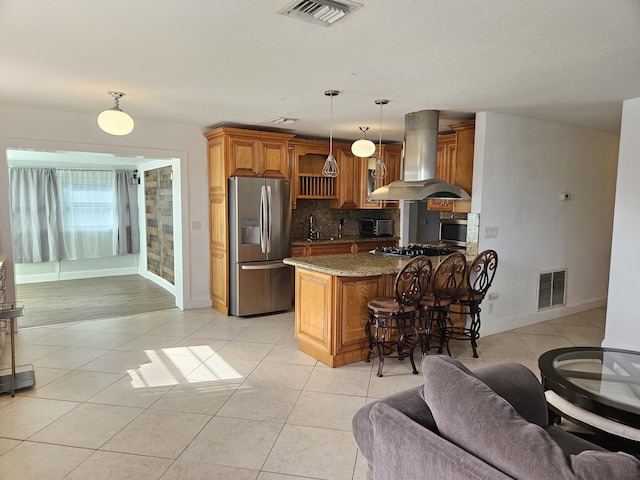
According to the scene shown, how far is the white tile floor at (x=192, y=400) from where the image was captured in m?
2.34

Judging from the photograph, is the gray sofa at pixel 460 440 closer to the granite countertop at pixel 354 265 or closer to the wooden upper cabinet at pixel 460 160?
the granite countertop at pixel 354 265

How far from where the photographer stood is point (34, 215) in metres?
7.32

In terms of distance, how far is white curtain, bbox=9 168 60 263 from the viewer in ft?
23.6

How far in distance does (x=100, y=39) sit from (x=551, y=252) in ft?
17.0

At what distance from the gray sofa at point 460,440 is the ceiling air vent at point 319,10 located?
65.0 inches

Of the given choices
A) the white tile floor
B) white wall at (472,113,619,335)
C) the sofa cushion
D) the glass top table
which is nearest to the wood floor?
the white tile floor

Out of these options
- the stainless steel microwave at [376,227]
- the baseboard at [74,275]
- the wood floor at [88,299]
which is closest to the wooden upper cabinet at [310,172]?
the stainless steel microwave at [376,227]

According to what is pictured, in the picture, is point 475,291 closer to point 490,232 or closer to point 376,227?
point 490,232

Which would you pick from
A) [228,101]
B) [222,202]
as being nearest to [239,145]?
[222,202]

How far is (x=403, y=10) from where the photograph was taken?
207cm

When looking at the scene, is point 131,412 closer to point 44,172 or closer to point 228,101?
point 228,101

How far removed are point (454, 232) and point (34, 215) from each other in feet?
22.8

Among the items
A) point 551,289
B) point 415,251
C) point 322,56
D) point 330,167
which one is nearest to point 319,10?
point 322,56

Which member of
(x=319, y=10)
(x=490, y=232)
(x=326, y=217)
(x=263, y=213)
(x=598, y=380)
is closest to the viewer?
(x=319, y=10)
